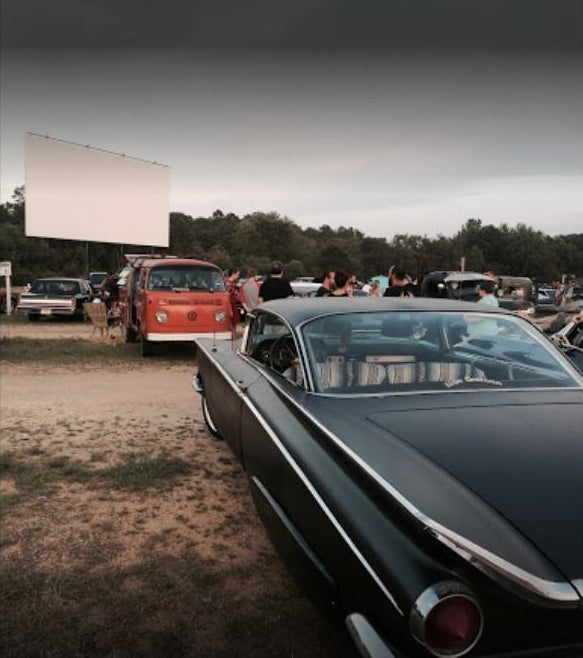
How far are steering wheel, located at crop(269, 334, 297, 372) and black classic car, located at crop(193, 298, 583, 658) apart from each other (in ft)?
0.06

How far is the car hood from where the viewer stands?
5.67 ft

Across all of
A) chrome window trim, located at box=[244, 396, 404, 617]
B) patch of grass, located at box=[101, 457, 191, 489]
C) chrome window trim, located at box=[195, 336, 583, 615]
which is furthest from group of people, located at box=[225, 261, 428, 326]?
chrome window trim, located at box=[195, 336, 583, 615]

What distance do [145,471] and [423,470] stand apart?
121 inches

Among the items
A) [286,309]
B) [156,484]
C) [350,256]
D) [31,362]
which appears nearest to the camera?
[286,309]

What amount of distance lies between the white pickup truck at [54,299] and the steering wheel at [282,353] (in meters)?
15.3

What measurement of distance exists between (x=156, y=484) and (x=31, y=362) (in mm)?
6479

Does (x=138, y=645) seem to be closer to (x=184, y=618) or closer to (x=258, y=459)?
(x=184, y=618)

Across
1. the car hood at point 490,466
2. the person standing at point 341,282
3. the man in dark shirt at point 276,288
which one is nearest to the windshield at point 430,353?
the car hood at point 490,466

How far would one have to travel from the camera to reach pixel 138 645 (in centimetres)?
257

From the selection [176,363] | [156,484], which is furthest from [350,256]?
[156,484]

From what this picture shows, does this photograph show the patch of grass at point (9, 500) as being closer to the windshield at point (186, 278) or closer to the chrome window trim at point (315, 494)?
the chrome window trim at point (315, 494)

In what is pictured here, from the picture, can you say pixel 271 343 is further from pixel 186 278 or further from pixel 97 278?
pixel 97 278

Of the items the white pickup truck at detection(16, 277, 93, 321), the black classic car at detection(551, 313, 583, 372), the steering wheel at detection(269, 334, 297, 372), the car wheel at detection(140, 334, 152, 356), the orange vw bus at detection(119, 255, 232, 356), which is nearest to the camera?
the steering wheel at detection(269, 334, 297, 372)

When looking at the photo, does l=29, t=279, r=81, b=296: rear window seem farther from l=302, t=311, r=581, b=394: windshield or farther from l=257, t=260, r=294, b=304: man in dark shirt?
l=302, t=311, r=581, b=394: windshield
